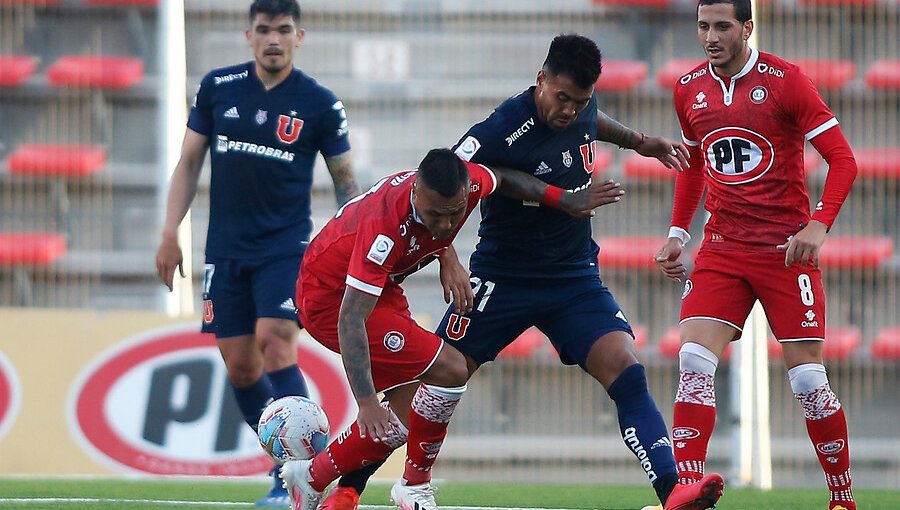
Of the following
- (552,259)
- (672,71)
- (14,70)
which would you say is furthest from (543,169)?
(14,70)

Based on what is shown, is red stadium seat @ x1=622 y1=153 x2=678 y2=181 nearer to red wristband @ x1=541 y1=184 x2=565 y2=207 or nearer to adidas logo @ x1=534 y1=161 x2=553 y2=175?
adidas logo @ x1=534 y1=161 x2=553 y2=175

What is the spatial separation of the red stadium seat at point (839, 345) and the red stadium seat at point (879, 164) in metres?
1.28

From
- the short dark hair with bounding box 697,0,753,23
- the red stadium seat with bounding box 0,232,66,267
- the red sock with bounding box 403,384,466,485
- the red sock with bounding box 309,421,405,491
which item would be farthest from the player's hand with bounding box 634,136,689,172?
the red stadium seat with bounding box 0,232,66,267

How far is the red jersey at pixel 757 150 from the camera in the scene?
16.1 feet

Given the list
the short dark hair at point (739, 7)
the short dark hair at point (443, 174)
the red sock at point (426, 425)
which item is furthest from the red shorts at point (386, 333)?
the short dark hair at point (739, 7)

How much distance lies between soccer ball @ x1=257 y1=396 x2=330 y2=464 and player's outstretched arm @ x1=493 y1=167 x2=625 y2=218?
3.65 ft

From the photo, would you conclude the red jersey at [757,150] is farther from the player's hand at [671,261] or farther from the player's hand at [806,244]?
the player's hand at [806,244]

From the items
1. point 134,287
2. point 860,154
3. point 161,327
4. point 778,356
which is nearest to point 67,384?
point 161,327

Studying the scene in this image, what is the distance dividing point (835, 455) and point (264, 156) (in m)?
2.67

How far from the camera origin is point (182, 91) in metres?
10.2

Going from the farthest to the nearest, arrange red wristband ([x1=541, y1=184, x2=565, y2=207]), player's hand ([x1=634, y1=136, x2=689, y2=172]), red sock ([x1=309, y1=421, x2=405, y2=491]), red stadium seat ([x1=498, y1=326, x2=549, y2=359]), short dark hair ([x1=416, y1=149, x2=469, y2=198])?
1. red stadium seat ([x1=498, y1=326, x2=549, y2=359])
2. player's hand ([x1=634, y1=136, x2=689, y2=172])
3. red wristband ([x1=541, y1=184, x2=565, y2=207])
4. red sock ([x1=309, y1=421, x2=405, y2=491])
5. short dark hair ([x1=416, y1=149, x2=469, y2=198])

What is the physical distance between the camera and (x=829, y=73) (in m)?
10.8

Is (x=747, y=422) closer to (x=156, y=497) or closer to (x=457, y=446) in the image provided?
(x=457, y=446)

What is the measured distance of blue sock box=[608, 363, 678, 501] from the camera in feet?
15.0
